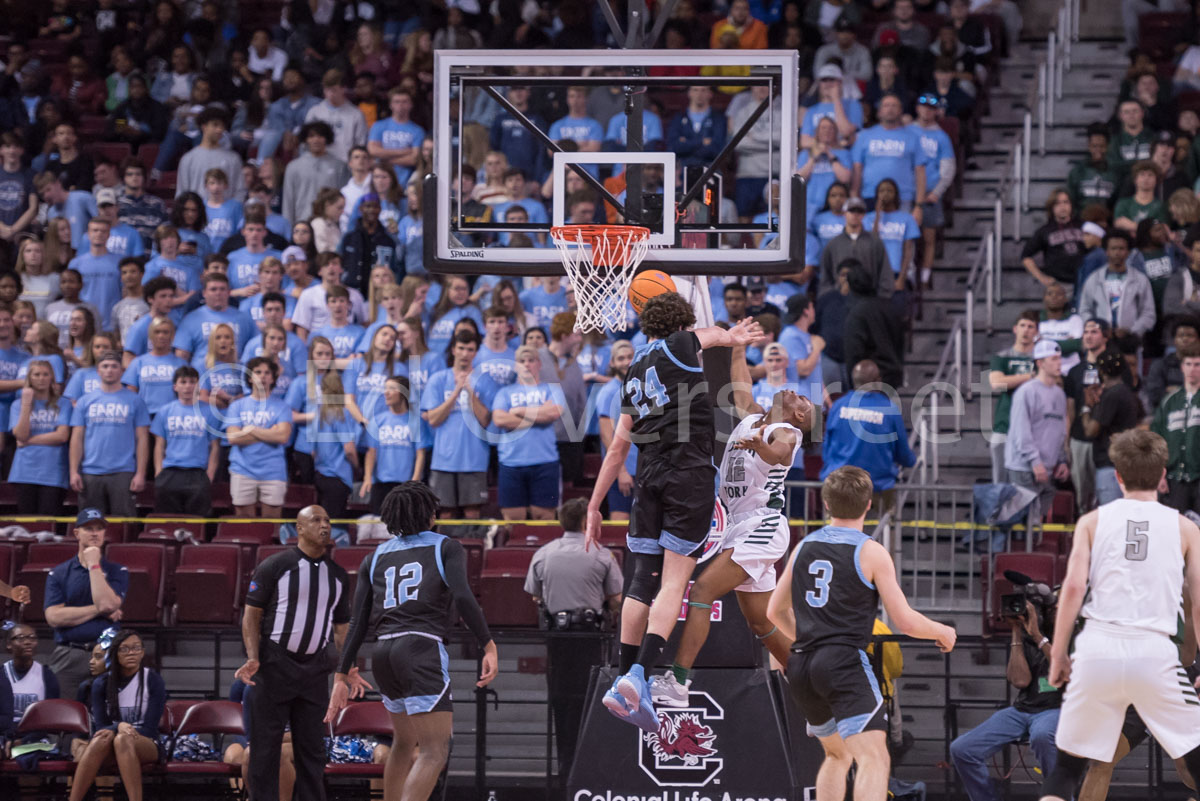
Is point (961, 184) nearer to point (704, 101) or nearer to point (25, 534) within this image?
point (704, 101)

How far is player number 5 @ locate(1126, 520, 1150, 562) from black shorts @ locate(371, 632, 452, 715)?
13.2ft

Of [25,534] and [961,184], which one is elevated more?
[961,184]

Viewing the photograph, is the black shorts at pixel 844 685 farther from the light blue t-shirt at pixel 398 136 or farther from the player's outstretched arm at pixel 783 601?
the light blue t-shirt at pixel 398 136

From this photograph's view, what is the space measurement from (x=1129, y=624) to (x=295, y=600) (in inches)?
203

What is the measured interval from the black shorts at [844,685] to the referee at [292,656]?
3.47 m

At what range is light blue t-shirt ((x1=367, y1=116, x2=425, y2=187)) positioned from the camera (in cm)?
1767

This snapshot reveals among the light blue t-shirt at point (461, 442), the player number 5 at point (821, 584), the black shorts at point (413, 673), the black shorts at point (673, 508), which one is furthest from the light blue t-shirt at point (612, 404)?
the player number 5 at point (821, 584)

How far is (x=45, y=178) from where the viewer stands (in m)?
18.0

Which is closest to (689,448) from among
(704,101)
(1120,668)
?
(1120,668)

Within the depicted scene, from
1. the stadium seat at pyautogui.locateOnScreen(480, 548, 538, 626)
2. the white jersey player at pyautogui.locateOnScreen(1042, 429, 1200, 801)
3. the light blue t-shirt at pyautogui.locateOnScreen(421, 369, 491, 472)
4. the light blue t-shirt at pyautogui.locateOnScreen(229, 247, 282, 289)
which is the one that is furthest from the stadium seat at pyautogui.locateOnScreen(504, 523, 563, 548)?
the white jersey player at pyautogui.locateOnScreen(1042, 429, 1200, 801)

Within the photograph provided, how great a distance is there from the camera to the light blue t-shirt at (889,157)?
16.3m

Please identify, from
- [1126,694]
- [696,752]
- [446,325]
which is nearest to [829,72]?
[446,325]

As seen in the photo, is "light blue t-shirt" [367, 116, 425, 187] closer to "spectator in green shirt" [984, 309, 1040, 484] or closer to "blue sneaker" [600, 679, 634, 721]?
"spectator in green shirt" [984, 309, 1040, 484]

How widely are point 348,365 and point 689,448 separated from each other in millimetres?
6827
